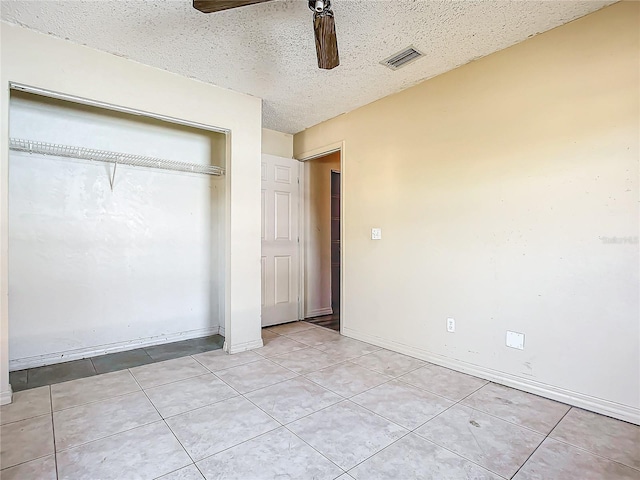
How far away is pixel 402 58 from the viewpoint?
270 centimetres

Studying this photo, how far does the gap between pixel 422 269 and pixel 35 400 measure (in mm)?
3111

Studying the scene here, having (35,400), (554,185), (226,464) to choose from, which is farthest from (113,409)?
(554,185)

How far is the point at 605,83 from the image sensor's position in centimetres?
212

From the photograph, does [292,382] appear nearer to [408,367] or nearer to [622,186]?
[408,367]

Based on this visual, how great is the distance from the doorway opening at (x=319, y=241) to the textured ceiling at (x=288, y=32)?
71.0 inches

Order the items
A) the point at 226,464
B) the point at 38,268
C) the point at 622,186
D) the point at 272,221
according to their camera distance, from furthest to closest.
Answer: the point at 272,221
the point at 38,268
the point at 622,186
the point at 226,464

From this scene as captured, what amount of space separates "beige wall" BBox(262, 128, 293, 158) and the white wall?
39.2 inches

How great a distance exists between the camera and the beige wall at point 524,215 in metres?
2.08

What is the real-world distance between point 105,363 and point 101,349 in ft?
0.92

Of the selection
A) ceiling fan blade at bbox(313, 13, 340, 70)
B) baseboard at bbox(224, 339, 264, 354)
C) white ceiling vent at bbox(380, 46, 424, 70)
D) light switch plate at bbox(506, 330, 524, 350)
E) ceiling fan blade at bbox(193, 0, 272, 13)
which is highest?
white ceiling vent at bbox(380, 46, 424, 70)

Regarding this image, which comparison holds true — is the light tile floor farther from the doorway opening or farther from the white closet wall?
the doorway opening

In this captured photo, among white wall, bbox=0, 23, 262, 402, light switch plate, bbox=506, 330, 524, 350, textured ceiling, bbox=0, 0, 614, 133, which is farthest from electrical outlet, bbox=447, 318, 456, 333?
textured ceiling, bbox=0, 0, 614, 133

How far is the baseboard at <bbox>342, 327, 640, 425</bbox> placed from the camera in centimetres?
207

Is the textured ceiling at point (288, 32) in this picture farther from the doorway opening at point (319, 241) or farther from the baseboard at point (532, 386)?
the baseboard at point (532, 386)
